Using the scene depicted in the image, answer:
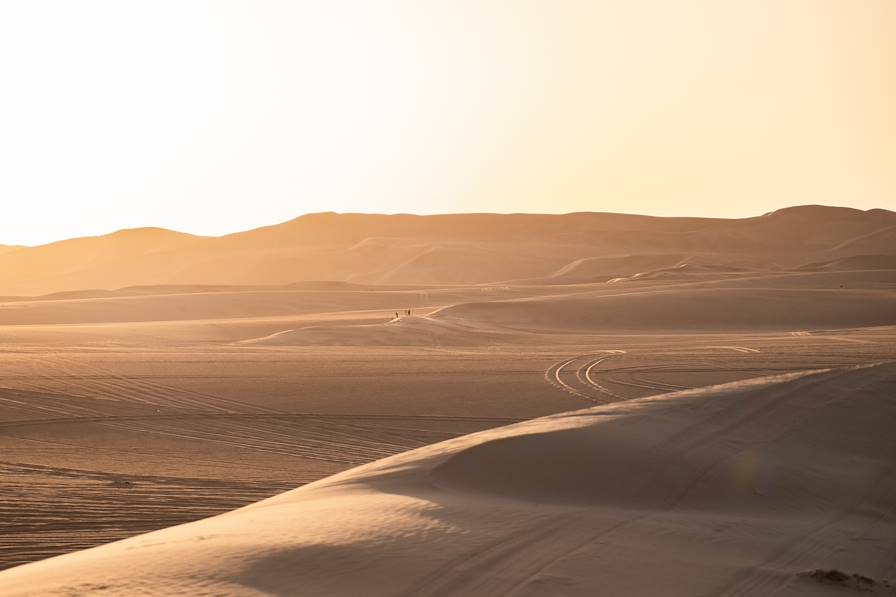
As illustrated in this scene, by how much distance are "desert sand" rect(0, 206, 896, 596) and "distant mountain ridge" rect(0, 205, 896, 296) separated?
68234 millimetres

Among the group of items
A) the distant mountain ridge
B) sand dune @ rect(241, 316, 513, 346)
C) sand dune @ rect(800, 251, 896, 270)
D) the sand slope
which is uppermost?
the distant mountain ridge

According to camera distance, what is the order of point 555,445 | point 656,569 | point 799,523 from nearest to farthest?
1. point 656,569
2. point 799,523
3. point 555,445

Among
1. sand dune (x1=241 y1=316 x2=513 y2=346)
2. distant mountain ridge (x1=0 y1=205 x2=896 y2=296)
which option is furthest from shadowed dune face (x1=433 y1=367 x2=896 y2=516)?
distant mountain ridge (x1=0 y1=205 x2=896 y2=296)

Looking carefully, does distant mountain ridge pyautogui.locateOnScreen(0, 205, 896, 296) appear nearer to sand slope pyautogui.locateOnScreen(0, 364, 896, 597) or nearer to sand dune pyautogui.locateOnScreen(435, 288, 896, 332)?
sand dune pyautogui.locateOnScreen(435, 288, 896, 332)

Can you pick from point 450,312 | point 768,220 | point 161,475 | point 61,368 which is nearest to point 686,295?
point 450,312

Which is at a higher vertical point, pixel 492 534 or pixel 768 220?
pixel 768 220

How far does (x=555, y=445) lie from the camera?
32.9 feet

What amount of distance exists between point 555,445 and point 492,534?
3075 mm

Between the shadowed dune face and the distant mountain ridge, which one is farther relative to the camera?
the distant mountain ridge

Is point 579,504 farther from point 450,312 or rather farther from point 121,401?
point 450,312

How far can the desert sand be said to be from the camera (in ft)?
21.3

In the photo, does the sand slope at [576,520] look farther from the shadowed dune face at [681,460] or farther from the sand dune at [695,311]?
the sand dune at [695,311]

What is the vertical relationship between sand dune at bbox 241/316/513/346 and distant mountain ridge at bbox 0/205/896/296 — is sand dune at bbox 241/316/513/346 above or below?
below

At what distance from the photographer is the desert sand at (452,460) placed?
21.3 ft
